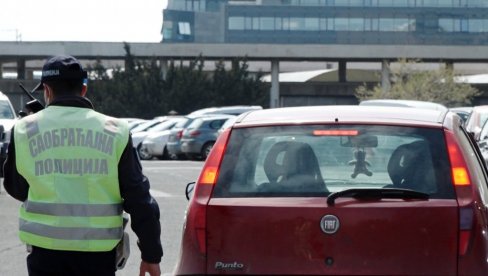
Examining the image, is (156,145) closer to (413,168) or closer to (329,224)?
(413,168)

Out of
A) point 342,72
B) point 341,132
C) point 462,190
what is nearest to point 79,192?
point 341,132

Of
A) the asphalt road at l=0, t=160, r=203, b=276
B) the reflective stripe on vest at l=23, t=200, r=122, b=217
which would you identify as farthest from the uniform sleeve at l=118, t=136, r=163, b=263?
the asphalt road at l=0, t=160, r=203, b=276

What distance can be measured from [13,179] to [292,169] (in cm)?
144

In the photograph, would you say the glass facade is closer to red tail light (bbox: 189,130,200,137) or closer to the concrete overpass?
the concrete overpass

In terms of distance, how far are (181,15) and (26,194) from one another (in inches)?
5333

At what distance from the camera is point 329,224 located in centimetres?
582

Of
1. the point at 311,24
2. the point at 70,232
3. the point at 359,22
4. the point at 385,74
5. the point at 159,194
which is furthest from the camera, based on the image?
the point at 311,24

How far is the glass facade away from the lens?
4604 inches

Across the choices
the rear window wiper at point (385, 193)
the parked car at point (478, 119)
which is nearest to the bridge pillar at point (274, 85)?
the parked car at point (478, 119)

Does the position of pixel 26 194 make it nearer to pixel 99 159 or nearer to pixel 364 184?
pixel 99 159

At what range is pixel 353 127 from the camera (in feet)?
20.2

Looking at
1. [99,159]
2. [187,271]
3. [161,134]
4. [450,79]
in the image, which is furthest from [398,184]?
[450,79]

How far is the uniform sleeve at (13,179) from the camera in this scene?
17.9 feet

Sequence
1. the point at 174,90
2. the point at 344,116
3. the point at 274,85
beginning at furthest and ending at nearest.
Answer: the point at 274,85, the point at 174,90, the point at 344,116
